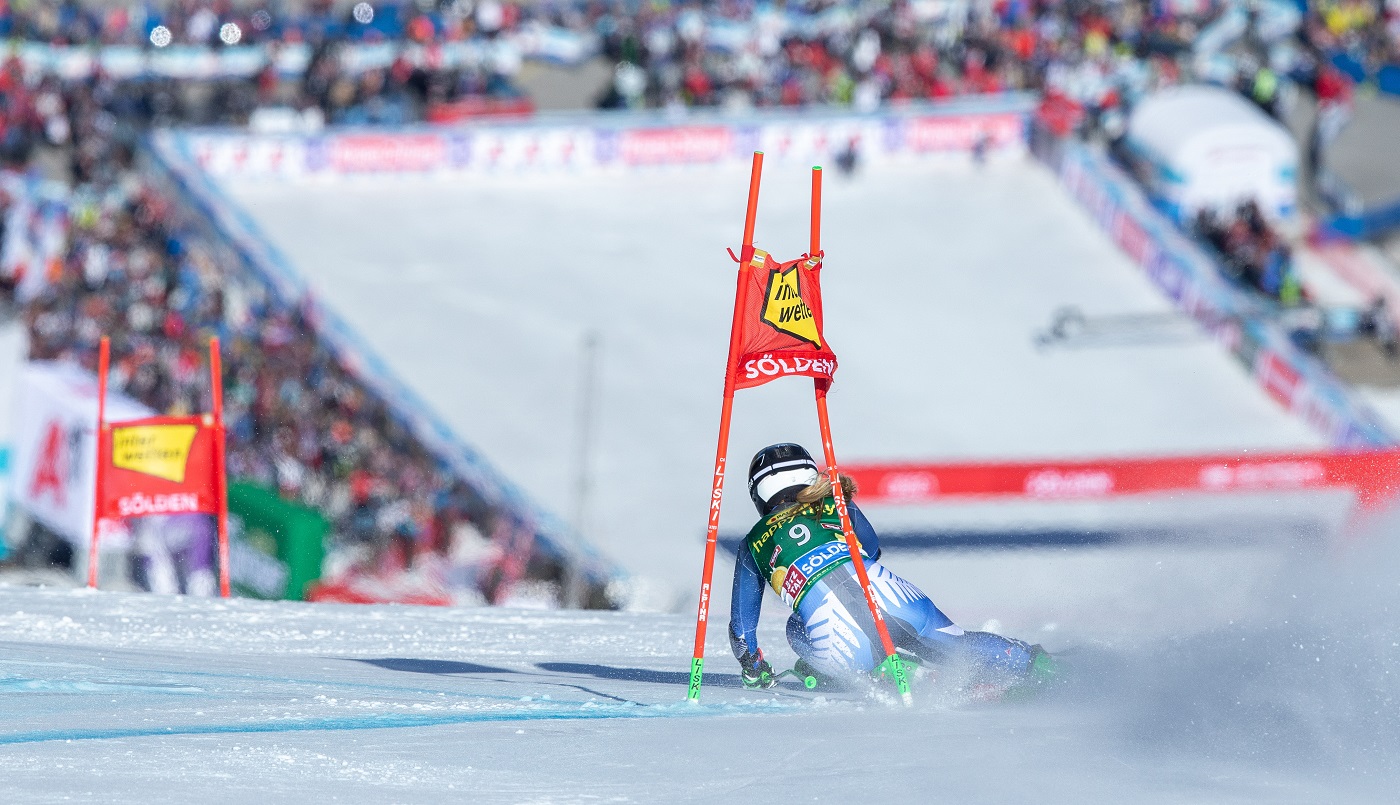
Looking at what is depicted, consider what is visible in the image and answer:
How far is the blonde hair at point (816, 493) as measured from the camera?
6680 mm

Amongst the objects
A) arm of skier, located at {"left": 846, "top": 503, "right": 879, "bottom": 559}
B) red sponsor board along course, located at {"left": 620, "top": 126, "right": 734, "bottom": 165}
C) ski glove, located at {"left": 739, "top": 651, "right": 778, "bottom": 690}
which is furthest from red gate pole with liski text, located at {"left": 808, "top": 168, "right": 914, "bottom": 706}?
red sponsor board along course, located at {"left": 620, "top": 126, "right": 734, "bottom": 165}

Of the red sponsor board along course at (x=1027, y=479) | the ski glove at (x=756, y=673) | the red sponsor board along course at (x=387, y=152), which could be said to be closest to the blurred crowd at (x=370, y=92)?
the red sponsor board along course at (x=387, y=152)

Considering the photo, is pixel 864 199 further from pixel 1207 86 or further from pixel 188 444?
pixel 188 444

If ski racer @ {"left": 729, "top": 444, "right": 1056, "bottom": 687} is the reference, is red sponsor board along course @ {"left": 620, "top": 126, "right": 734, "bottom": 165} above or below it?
above

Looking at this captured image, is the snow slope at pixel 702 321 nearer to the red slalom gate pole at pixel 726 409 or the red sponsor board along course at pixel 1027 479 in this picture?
the red sponsor board along course at pixel 1027 479

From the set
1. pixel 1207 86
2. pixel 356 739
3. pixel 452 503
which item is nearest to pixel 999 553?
pixel 452 503

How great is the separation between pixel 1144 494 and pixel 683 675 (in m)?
11.4

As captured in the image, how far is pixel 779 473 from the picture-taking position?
677 cm

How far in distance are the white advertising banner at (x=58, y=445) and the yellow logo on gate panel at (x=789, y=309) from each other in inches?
362

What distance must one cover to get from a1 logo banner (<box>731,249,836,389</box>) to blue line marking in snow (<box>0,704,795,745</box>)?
42.9 inches

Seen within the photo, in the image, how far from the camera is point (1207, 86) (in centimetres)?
2859

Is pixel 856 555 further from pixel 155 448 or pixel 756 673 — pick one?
pixel 155 448

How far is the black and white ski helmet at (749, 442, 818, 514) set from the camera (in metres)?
6.75

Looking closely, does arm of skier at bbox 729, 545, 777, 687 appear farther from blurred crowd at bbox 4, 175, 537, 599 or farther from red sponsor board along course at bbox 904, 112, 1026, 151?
red sponsor board along course at bbox 904, 112, 1026, 151
